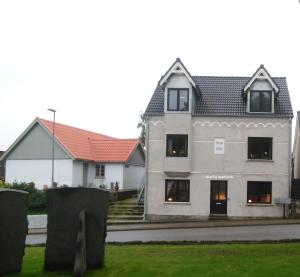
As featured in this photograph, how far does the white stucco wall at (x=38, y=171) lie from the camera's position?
4622cm

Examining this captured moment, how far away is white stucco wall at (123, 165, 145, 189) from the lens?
50078 mm

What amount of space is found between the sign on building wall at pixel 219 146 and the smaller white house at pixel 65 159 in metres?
13.3

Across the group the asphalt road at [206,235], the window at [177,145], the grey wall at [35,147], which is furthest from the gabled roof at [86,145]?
the asphalt road at [206,235]

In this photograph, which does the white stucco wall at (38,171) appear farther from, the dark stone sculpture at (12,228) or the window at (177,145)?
the dark stone sculpture at (12,228)

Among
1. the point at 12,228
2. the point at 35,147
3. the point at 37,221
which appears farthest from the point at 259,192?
the point at 12,228

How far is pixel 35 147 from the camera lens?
4766 centimetres

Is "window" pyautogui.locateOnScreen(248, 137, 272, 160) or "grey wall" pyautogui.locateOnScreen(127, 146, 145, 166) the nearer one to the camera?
"window" pyautogui.locateOnScreen(248, 137, 272, 160)

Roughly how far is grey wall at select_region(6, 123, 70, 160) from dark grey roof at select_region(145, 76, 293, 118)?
39.6 feet

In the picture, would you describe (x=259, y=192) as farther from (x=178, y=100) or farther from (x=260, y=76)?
(x=178, y=100)

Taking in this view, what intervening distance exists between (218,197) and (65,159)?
14.7 m

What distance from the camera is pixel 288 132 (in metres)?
36.1

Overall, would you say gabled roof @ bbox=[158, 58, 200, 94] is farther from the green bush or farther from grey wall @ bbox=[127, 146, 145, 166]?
grey wall @ bbox=[127, 146, 145, 166]

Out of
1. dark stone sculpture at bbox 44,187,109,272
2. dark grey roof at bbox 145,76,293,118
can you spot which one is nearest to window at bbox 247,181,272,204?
dark grey roof at bbox 145,76,293,118

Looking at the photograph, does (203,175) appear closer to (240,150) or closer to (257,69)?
(240,150)
